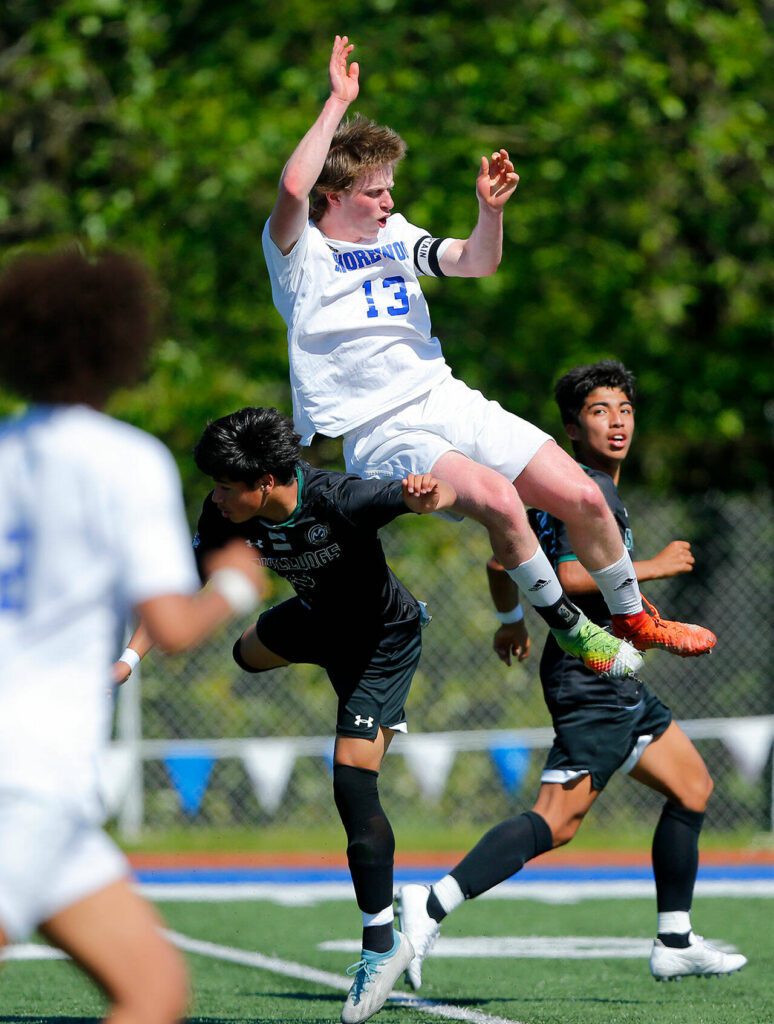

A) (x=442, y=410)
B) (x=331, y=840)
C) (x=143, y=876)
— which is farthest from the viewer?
(x=331, y=840)

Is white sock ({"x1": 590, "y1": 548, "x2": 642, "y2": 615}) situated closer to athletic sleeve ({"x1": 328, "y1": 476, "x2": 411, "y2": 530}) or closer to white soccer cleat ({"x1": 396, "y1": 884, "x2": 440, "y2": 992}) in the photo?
athletic sleeve ({"x1": 328, "y1": 476, "x2": 411, "y2": 530})

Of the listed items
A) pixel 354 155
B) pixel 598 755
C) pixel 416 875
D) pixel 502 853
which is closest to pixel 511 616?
pixel 598 755

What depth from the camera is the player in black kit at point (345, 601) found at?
5141mm

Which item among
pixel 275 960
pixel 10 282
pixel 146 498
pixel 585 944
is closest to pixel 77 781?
pixel 146 498

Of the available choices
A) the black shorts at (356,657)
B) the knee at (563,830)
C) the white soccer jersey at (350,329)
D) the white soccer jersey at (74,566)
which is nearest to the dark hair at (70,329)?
the white soccer jersey at (74,566)

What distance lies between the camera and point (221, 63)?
15.4 meters

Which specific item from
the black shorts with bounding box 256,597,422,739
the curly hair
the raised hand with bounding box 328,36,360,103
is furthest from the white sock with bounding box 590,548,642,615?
the raised hand with bounding box 328,36,360,103

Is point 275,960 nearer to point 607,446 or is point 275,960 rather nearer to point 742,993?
point 742,993

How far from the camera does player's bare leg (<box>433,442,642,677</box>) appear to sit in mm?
5152

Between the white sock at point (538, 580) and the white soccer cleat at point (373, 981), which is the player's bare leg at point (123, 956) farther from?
the white sock at point (538, 580)

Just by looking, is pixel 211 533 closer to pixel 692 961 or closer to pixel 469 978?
pixel 469 978

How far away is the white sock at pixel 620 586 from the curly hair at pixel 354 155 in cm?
155

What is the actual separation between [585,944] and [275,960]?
144 centimetres

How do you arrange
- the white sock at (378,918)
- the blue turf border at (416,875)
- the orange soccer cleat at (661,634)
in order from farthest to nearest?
the blue turf border at (416,875) → the orange soccer cleat at (661,634) → the white sock at (378,918)
